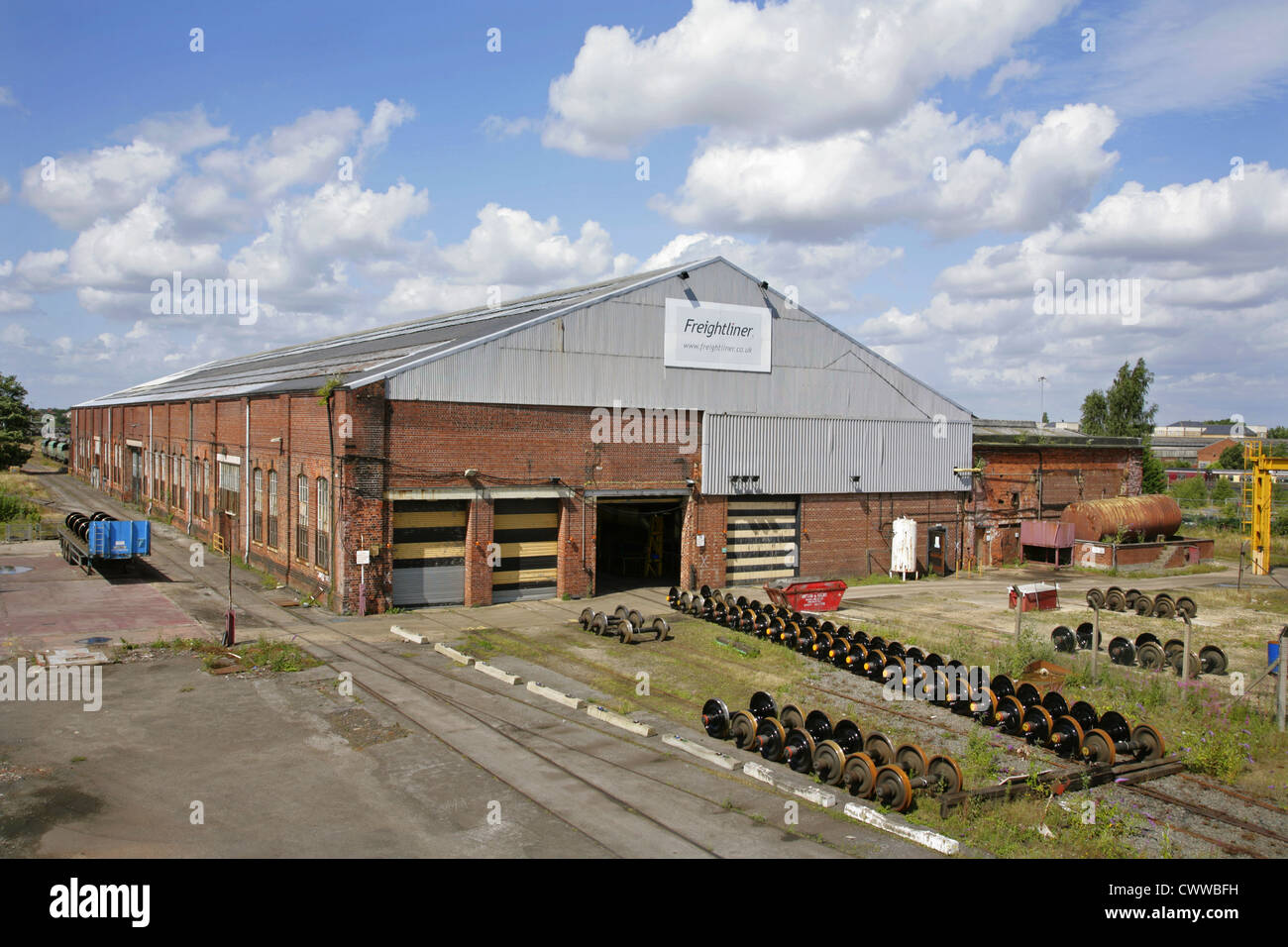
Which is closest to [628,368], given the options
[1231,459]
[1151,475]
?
[1151,475]

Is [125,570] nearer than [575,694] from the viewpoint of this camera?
No

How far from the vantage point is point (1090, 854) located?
31.4 feet

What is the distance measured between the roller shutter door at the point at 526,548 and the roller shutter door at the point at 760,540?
20.2 feet

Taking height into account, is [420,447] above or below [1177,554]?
above

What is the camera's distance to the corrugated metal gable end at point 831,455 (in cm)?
2806

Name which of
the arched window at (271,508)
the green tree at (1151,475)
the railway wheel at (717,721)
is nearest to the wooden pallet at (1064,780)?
the railway wheel at (717,721)

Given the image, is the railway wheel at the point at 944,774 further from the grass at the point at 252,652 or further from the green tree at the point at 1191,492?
the green tree at the point at 1191,492

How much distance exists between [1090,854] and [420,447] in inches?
690

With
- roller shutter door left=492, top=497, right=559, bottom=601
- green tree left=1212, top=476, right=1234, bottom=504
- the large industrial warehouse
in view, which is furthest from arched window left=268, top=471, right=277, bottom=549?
green tree left=1212, top=476, right=1234, bottom=504

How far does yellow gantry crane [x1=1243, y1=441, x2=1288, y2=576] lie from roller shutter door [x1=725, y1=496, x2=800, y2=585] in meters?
18.7

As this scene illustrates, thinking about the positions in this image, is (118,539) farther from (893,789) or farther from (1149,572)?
(1149,572)
